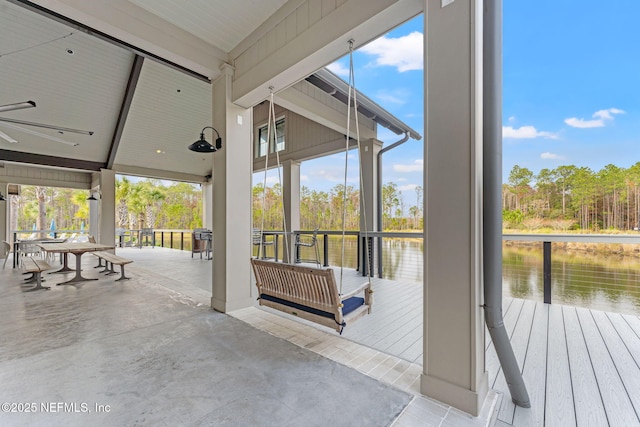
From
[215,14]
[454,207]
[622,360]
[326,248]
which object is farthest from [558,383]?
[326,248]

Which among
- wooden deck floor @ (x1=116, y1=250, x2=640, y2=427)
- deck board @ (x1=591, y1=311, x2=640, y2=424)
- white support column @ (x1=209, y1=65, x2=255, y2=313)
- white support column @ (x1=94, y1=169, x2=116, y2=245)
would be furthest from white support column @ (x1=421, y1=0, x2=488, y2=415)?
white support column @ (x1=94, y1=169, x2=116, y2=245)

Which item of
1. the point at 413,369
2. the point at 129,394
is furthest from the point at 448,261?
the point at 129,394

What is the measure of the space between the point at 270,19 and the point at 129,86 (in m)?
5.58

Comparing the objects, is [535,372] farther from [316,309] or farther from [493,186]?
[316,309]

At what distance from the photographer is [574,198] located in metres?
6.37

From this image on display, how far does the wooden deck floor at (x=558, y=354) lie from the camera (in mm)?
1584

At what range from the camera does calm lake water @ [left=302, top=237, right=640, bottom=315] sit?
3604mm

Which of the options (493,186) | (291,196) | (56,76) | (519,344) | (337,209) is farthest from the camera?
(337,209)

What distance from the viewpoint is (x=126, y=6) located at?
272 centimetres

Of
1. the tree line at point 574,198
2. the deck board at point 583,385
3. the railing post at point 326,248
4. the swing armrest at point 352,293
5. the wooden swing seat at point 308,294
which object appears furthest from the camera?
the railing post at point 326,248

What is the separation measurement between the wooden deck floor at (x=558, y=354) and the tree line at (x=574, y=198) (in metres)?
3.77

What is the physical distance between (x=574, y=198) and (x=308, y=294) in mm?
7405

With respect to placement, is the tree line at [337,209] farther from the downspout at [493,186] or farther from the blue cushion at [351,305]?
the downspout at [493,186]

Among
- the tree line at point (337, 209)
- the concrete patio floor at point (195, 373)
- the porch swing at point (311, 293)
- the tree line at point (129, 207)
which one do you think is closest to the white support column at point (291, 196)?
the tree line at point (337, 209)
